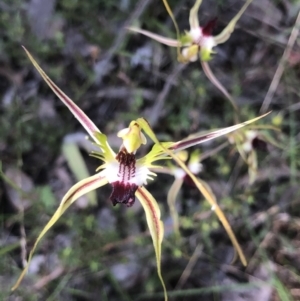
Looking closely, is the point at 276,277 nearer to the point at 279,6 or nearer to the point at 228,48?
the point at 228,48

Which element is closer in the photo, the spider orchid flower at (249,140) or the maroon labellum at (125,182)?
the maroon labellum at (125,182)

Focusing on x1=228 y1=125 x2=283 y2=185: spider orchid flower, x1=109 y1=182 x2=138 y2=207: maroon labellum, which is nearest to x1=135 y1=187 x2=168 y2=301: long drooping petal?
x1=109 y1=182 x2=138 y2=207: maroon labellum

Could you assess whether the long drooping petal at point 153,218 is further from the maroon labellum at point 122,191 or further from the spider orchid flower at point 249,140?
the spider orchid flower at point 249,140

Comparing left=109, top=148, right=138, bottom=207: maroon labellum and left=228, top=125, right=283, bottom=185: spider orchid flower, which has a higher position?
left=228, top=125, right=283, bottom=185: spider orchid flower

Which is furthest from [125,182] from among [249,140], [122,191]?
[249,140]

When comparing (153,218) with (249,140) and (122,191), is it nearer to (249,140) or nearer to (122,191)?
(122,191)

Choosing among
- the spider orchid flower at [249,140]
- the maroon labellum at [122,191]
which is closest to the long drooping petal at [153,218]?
the maroon labellum at [122,191]

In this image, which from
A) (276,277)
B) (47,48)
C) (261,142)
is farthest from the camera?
(276,277)

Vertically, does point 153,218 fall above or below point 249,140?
below

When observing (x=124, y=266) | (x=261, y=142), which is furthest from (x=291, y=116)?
(x=124, y=266)

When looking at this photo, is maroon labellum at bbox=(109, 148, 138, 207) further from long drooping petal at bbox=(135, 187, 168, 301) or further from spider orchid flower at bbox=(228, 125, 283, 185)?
spider orchid flower at bbox=(228, 125, 283, 185)

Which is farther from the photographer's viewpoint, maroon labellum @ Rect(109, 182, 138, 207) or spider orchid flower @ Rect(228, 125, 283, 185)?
spider orchid flower @ Rect(228, 125, 283, 185)
